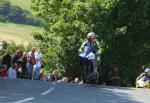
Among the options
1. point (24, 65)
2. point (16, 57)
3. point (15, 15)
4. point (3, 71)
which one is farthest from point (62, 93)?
point (15, 15)

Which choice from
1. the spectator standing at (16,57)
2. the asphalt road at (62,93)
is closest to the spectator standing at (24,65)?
the spectator standing at (16,57)

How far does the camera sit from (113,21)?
108 ft

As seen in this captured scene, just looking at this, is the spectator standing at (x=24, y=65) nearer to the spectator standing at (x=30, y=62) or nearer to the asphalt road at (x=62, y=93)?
the spectator standing at (x=30, y=62)

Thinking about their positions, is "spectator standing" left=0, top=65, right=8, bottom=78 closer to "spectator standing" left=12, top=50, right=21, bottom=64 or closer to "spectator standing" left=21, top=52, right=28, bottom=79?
"spectator standing" left=12, top=50, right=21, bottom=64

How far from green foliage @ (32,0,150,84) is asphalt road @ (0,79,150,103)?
12.2 m

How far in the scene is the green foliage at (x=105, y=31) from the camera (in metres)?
31.9

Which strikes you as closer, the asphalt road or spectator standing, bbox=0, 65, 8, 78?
the asphalt road

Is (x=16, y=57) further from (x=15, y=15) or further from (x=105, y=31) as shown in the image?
(x=15, y=15)

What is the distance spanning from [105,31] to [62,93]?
15.2 m

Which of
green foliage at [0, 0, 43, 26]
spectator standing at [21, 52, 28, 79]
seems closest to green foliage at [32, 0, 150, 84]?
spectator standing at [21, 52, 28, 79]

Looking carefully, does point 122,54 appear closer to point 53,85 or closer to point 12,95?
point 53,85

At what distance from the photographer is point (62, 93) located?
1700 centimetres

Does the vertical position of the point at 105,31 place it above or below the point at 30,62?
above

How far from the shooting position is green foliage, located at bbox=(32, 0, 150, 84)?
1257 inches
